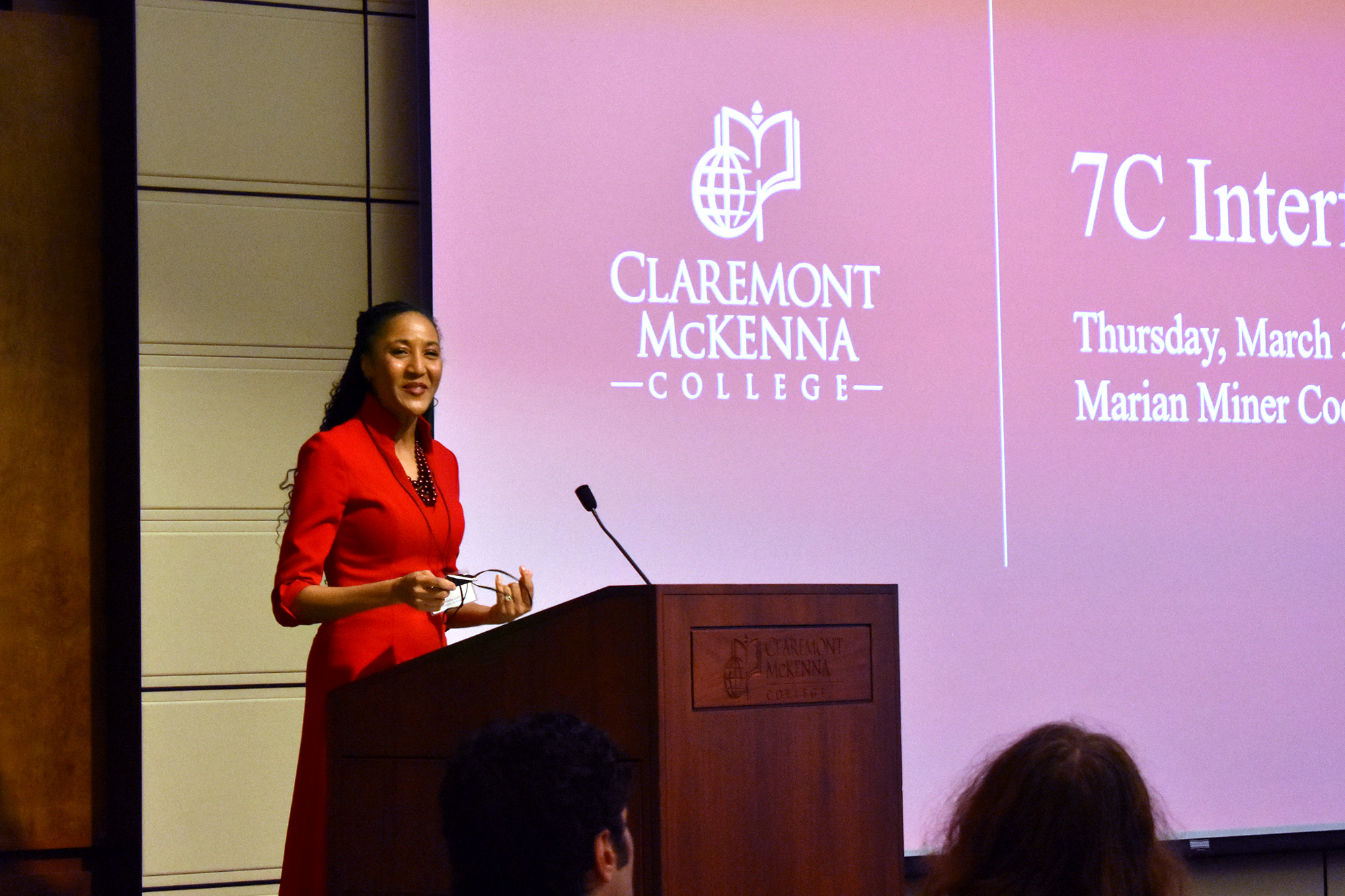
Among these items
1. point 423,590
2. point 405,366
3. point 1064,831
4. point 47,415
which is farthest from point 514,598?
point 47,415

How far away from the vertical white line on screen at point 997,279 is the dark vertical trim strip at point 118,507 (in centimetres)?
212

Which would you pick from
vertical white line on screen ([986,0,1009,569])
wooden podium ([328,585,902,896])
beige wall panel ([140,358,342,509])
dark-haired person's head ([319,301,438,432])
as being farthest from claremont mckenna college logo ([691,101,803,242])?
wooden podium ([328,585,902,896])

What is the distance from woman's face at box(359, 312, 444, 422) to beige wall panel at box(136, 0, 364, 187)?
114 centimetres

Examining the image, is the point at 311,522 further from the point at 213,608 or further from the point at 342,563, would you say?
the point at 213,608

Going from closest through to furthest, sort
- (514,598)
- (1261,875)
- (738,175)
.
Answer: (514,598) < (738,175) < (1261,875)

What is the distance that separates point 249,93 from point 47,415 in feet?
2.97

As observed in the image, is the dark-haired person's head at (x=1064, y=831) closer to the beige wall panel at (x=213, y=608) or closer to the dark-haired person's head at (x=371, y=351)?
the dark-haired person's head at (x=371, y=351)

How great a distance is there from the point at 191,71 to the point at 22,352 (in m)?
0.78

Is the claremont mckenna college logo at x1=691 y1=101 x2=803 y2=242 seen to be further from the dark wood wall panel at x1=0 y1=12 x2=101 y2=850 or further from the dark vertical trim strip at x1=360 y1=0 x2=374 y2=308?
the dark wood wall panel at x1=0 y1=12 x2=101 y2=850

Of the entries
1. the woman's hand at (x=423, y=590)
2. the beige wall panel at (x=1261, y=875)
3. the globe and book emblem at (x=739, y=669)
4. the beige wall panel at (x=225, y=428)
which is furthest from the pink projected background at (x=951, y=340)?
the globe and book emblem at (x=739, y=669)

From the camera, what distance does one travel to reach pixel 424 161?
10.8ft

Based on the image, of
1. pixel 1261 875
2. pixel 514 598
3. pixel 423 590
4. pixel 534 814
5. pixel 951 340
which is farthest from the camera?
pixel 1261 875

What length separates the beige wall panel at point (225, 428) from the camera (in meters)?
3.34

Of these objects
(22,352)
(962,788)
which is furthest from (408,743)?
(22,352)
